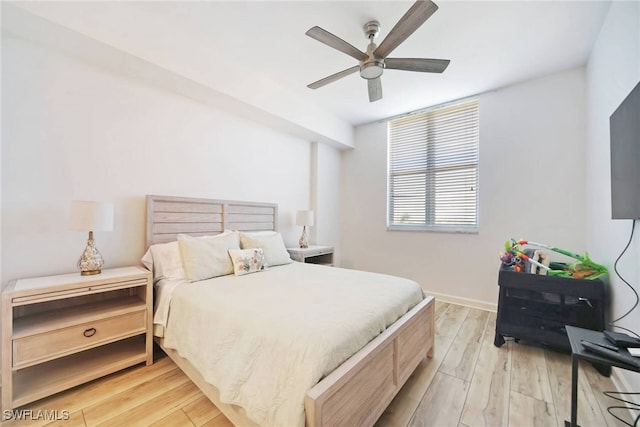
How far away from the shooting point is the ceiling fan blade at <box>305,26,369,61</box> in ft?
5.60

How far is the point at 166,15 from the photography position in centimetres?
212

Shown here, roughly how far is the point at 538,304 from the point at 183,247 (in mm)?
3133

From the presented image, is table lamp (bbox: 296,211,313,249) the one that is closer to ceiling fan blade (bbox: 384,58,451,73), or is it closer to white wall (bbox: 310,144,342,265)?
white wall (bbox: 310,144,342,265)

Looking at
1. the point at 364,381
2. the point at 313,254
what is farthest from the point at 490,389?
the point at 313,254

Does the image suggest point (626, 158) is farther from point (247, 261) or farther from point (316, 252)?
point (316, 252)

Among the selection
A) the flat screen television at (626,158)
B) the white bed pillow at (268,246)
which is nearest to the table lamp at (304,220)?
the white bed pillow at (268,246)

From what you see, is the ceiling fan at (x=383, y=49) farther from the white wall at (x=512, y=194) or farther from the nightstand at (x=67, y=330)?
the nightstand at (x=67, y=330)

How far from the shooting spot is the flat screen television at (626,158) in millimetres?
1383

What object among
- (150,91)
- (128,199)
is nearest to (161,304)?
(128,199)

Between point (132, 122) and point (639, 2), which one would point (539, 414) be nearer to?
point (639, 2)

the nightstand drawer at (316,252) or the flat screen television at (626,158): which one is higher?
the flat screen television at (626,158)

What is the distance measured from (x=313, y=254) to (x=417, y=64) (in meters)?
2.49

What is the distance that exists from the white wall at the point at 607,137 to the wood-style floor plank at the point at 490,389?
688 millimetres

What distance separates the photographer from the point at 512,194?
3.13 metres
